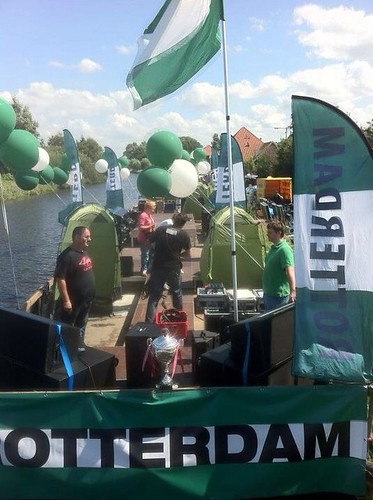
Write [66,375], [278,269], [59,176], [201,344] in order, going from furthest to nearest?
[59,176], [278,269], [201,344], [66,375]

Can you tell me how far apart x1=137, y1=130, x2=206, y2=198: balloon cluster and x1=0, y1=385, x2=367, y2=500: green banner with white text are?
786 centimetres

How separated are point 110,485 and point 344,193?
2585 millimetres

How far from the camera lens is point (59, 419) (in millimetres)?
3523

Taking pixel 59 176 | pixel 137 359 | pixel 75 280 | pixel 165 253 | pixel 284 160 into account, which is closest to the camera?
pixel 137 359

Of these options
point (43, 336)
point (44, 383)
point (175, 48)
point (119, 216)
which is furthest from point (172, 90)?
point (119, 216)

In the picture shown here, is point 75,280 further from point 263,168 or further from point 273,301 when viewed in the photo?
point 263,168

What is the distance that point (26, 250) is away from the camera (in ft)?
69.1

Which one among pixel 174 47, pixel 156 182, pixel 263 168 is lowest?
pixel 156 182

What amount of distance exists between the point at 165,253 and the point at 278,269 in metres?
1.78

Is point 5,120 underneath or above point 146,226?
above

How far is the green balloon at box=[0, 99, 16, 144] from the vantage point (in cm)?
731

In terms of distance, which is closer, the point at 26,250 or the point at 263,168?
the point at 26,250

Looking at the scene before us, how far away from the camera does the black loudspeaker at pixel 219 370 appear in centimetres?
437

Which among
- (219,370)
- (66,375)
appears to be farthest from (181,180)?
(66,375)
